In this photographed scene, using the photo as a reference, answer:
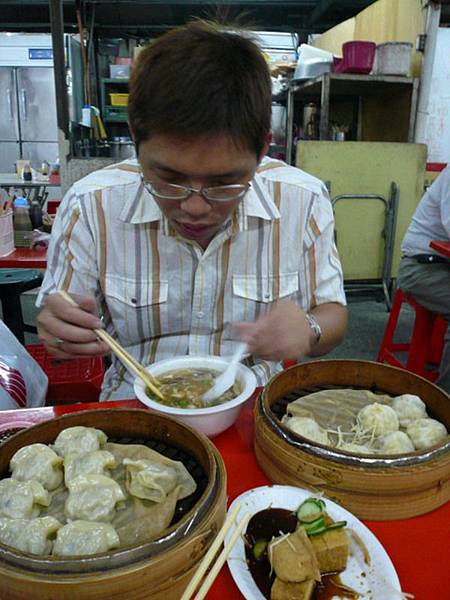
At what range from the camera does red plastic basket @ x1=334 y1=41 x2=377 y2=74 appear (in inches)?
211

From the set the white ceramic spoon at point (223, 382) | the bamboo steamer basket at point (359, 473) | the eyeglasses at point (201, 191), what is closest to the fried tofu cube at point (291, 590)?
the bamboo steamer basket at point (359, 473)

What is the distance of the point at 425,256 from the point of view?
359 centimetres

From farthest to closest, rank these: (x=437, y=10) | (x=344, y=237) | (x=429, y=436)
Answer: (x=344, y=237) → (x=437, y=10) → (x=429, y=436)

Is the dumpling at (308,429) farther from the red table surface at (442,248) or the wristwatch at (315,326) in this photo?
the red table surface at (442,248)

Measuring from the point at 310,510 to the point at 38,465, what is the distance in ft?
1.90

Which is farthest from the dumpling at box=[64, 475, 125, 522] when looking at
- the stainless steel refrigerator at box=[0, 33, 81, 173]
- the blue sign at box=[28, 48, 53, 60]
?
the blue sign at box=[28, 48, 53, 60]

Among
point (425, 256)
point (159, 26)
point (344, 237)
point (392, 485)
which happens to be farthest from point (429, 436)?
point (159, 26)

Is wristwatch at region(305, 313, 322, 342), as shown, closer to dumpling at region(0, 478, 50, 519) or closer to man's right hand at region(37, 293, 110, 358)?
man's right hand at region(37, 293, 110, 358)

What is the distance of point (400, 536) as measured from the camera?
3.52 feet

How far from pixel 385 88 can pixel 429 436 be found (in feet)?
20.2

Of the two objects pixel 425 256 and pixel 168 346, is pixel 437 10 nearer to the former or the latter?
pixel 425 256

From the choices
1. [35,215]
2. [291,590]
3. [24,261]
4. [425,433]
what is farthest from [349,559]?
[35,215]

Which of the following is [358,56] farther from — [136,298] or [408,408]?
[408,408]

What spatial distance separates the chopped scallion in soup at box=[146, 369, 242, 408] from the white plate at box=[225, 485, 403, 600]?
0.34 m
